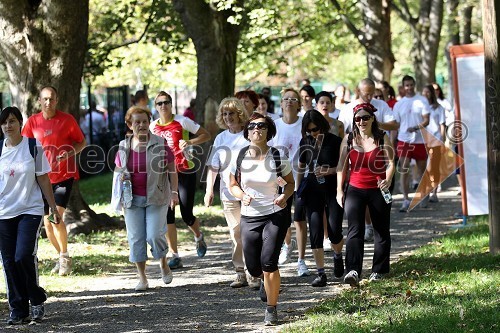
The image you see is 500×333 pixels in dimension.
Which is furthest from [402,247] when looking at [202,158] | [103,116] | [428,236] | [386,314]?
[103,116]

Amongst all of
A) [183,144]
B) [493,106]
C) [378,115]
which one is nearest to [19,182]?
[183,144]

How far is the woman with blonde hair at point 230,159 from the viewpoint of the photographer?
37.4ft

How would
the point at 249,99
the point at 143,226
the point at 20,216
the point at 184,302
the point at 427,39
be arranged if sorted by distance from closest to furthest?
1. the point at 20,216
2. the point at 184,302
3. the point at 143,226
4. the point at 249,99
5. the point at 427,39

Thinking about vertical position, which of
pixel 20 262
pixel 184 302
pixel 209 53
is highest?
pixel 209 53

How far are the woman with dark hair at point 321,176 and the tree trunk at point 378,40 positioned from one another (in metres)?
16.4

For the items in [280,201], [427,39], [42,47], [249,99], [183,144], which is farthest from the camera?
[427,39]

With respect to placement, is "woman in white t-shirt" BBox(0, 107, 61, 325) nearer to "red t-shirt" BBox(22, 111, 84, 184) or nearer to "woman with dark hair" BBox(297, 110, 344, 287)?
"red t-shirt" BBox(22, 111, 84, 184)

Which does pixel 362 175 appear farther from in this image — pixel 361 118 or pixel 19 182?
pixel 19 182

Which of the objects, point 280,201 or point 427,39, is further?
point 427,39

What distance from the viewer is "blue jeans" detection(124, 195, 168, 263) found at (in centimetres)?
1138

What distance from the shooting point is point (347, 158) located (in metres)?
11.4

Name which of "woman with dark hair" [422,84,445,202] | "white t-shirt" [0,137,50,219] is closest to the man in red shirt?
"white t-shirt" [0,137,50,219]

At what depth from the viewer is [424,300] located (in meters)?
9.68

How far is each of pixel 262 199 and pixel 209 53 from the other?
13.3 metres
